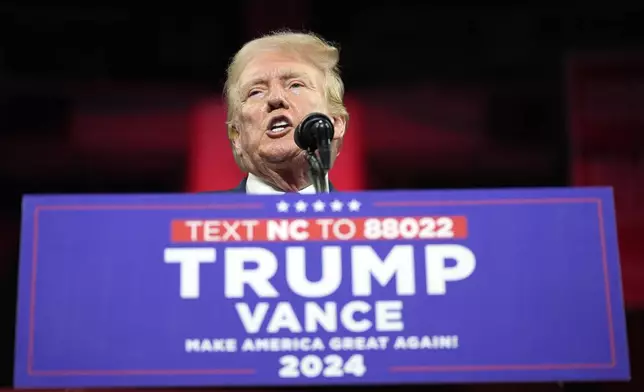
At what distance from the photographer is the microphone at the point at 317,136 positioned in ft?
4.96

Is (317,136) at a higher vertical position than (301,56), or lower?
lower

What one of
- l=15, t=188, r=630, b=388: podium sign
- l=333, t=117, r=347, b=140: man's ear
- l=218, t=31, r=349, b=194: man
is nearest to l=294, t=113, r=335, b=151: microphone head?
l=15, t=188, r=630, b=388: podium sign

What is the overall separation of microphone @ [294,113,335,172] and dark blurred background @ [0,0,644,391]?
1563 mm

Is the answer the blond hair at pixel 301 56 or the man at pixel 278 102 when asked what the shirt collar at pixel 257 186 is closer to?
the man at pixel 278 102

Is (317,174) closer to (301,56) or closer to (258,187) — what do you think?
(258,187)

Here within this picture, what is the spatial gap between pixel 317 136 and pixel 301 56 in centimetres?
89

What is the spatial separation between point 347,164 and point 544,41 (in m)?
0.92

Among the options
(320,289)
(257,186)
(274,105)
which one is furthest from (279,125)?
(320,289)

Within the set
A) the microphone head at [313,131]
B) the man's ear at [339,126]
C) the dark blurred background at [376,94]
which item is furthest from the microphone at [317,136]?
the dark blurred background at [376,94]

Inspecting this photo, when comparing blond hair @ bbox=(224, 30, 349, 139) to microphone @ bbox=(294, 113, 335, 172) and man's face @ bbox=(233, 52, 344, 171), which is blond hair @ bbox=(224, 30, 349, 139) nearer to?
man's face @ bbox=(233, 52, 344, 171)

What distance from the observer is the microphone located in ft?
4.96

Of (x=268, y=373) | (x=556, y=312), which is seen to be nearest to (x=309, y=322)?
(x=268, y=373)

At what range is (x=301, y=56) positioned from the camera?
7.80 ft

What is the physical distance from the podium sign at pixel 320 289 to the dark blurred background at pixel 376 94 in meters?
1.79
